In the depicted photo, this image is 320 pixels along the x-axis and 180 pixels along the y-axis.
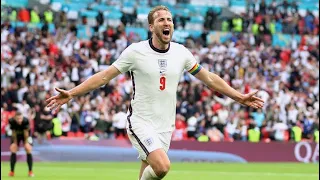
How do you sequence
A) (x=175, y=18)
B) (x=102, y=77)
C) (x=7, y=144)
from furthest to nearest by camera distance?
1. (x=175, y=18)
2. (x=7, y=144)
3. (x=102, y=77)

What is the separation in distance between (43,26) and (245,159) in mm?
9282

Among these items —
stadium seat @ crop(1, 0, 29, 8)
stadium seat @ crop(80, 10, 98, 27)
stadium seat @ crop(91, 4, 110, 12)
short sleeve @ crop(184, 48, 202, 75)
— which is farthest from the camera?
stadium seat @ crop(91, 4, 110, 12)

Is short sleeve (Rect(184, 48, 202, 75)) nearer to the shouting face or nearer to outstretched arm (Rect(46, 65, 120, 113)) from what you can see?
the shouting face

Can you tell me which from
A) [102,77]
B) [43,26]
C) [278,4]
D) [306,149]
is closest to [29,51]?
Answer: [43,26]

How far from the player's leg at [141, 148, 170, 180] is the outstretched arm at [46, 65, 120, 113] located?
103 cm

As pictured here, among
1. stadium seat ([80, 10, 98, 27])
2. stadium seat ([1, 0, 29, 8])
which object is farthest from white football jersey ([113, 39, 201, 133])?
stadium seat ([80, 10, 98, 27])

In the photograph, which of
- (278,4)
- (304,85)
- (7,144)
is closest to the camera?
(7,144)

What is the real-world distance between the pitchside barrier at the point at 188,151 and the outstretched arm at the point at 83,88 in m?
17.0

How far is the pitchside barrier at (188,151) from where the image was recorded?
91.1 ft

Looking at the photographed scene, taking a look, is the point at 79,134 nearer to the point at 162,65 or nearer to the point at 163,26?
the point at 162,65

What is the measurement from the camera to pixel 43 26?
109ft

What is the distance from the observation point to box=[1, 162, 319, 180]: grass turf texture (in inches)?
840

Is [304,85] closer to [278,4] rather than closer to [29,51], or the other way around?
[278,4]

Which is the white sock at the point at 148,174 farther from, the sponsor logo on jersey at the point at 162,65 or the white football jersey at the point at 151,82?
the sponsor logo on jersey at the point at 162,65
